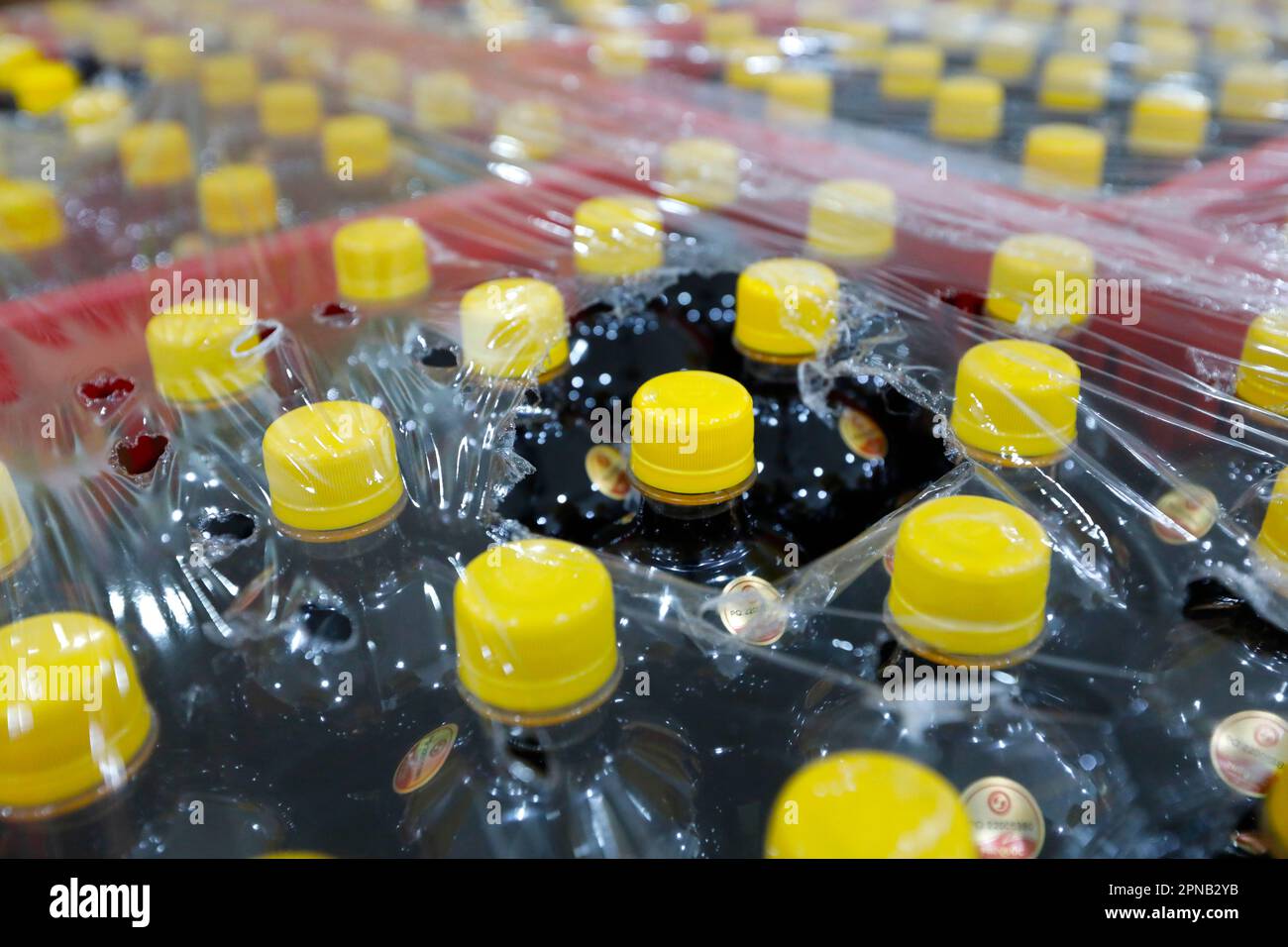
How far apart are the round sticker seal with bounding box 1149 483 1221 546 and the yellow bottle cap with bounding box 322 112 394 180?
1.16 meters

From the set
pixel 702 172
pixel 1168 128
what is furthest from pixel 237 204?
pixel 1168 128

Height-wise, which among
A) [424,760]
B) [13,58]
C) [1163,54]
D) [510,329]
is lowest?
[424,760]

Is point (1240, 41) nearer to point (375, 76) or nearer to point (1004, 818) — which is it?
point (375, 76)

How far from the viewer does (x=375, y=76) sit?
5.57 feet

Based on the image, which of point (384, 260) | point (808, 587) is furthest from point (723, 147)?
point (808, 587)

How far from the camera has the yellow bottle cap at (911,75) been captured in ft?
5.85

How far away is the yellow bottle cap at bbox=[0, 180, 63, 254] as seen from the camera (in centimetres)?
129

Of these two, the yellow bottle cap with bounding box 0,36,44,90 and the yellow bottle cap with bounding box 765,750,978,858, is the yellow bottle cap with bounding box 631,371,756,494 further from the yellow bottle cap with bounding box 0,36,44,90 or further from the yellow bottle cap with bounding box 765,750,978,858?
the yellow bottle cap with bounding box 0,36,44,90

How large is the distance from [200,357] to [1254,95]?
1604mm

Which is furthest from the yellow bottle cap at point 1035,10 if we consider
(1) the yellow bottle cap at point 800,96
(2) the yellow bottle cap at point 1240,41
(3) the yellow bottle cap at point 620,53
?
(3) the yellow bottle cap at point 620,53

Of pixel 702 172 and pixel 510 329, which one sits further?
pixel 702 172

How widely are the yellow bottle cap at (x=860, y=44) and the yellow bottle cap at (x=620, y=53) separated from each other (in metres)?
0.38
